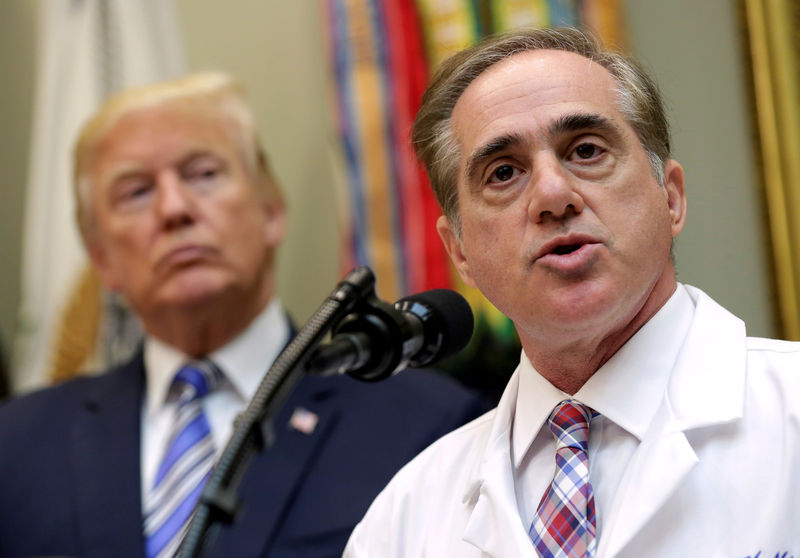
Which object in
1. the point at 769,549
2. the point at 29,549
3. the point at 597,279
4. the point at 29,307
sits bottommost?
the point at 29,549

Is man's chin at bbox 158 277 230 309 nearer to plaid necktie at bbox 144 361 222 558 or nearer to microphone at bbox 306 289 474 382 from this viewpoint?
plaid necktie at bbox 144 361 222 558

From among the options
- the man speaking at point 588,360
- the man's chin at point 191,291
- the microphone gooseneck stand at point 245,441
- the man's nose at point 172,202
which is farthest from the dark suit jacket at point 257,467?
the microphone gooseneck stand at point 245,441

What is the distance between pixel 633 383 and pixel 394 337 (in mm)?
292

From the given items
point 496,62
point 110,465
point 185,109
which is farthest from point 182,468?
point 496,62

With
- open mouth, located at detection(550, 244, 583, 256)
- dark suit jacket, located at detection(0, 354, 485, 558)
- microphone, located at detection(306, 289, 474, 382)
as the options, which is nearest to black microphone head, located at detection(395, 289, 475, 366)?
microphone, located at detection(306, 289, 474, 382)

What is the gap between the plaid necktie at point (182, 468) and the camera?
68.1 inches

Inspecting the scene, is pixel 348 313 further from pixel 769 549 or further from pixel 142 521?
pixel 142 521

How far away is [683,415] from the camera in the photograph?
37.3 inches

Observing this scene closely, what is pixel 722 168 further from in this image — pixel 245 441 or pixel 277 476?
pixel 245 441

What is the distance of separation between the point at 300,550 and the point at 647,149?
90 cm

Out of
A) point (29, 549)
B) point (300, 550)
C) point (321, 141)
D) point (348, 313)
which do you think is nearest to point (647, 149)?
point (348, 313)

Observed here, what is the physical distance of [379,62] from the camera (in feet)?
6.97

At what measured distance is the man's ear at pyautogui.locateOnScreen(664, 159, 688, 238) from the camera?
1.08m

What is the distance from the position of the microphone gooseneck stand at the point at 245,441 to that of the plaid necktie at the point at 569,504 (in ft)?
1.04
